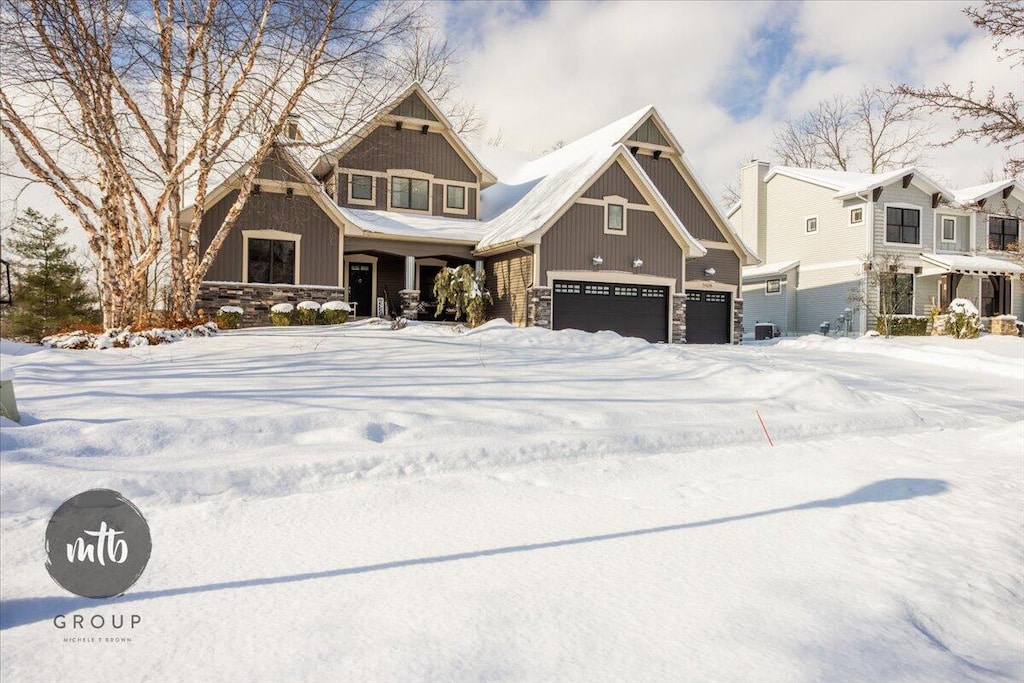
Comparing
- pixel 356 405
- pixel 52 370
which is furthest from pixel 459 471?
pixel 52 370

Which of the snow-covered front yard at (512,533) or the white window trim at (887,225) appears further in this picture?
the white window trim at (887,225)

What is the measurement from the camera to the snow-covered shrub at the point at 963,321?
21812 mm

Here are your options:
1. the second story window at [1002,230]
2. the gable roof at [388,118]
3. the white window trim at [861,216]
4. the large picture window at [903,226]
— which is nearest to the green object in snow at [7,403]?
the gable roof at [388,118]

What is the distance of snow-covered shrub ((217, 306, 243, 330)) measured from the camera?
53.0 ft

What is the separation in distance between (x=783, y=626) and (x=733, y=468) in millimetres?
2573

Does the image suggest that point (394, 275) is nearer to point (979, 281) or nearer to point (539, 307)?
point (539, 307)

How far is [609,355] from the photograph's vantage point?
38.6ft

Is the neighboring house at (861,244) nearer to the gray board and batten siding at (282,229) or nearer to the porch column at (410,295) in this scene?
the porch column at (410,295)

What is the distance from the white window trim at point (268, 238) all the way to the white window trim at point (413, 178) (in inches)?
147

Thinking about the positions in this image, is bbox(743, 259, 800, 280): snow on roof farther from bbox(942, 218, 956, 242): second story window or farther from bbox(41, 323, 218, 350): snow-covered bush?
bbox(41, 323, 218, 350): snow-covered bush

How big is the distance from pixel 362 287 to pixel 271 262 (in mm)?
3736

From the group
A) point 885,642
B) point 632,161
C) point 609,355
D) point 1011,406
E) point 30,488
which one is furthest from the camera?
point 632,161

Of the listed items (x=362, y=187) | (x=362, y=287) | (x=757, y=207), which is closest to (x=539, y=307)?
(x=362, y=287)

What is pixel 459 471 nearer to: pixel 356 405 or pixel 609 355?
pixel 356 405
